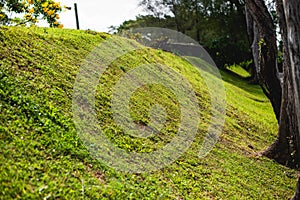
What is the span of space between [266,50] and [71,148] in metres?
4.61

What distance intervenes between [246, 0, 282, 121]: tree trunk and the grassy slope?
48.2 inches

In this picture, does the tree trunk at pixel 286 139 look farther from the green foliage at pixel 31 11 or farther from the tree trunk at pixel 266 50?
the green foliage at pixel 31 11

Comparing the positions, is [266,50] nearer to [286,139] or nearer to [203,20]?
[286,139]

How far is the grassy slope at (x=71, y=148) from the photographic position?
134 inches

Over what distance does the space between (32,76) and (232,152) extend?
142 inches

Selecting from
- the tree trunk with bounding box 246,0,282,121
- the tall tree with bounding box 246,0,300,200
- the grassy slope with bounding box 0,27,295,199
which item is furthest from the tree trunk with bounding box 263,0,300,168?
the tree trunk with bounding box 246,0,282,121

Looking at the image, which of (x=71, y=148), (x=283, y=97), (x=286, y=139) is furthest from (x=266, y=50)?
(x=71, y=148)

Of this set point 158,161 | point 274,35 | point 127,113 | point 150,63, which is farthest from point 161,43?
point 158,161

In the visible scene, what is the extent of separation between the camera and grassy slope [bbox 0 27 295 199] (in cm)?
340

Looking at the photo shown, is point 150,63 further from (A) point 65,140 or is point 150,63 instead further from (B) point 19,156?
(B) point 19,156

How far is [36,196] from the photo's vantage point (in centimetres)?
304

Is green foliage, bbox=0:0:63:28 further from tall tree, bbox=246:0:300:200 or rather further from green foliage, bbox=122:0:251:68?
green foliage, bbox=122:0:251:68

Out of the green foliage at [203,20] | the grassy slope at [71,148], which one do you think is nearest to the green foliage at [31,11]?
the grassy slope at [71,148]

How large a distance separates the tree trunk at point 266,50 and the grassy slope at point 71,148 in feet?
4.02
